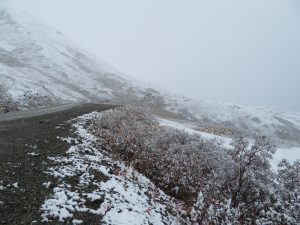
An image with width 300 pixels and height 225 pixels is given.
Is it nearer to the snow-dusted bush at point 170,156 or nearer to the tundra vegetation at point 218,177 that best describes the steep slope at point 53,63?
the snow-dusted bush at point 170,156

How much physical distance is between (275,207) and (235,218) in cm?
231

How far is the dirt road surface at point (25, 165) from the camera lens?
25.0 feet

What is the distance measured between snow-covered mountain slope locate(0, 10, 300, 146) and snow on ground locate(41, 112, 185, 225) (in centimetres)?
2109

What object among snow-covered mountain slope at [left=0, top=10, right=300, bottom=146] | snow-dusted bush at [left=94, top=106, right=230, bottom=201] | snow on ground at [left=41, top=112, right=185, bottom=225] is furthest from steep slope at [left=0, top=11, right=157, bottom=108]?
snow on ground at [left=41, top=112, right=185, bottom=225]

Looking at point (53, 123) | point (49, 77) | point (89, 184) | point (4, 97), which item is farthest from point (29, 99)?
point (49, 77)

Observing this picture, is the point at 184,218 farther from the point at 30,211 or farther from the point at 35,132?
the point at 35,132

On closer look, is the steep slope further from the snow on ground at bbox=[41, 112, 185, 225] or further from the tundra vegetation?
the snow on ground at bbox=[41, 112, 185, 225]

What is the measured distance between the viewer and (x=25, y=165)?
10.4 m

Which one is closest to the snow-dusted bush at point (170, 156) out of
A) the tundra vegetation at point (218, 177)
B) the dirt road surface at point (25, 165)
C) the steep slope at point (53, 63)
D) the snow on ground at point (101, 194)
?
the tundra vegetation at point (218, 177)

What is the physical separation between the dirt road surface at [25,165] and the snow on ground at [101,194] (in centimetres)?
32

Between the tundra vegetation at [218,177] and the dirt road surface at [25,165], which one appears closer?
the dirt road surface at [25,165]

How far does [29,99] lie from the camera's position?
121ft

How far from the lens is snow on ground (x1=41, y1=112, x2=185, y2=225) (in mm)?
8352

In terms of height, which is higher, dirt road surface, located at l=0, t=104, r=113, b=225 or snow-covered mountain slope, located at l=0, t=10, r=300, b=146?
dirt road surface, located at l=0, t=104, r=113, b=225
